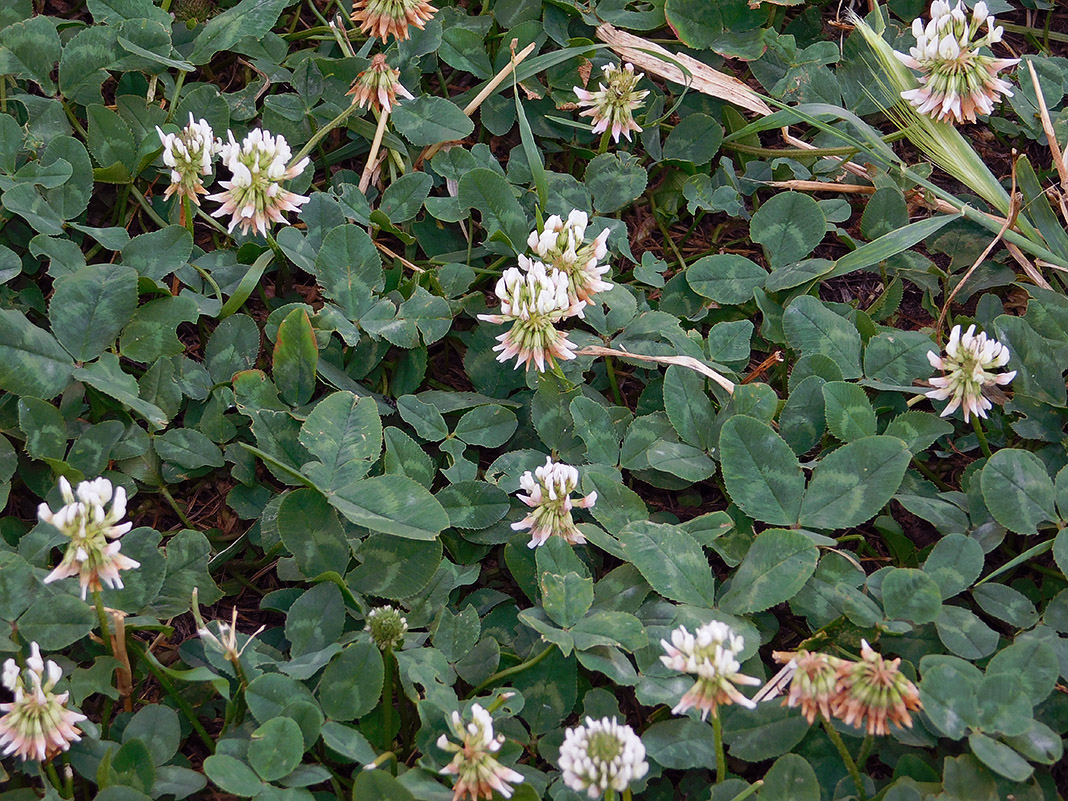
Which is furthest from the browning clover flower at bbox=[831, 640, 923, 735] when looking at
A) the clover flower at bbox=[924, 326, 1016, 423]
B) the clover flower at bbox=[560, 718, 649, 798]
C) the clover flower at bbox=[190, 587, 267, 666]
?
the clover flower at bbox=[190, 587, 267, 666]

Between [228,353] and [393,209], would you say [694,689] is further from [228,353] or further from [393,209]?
[393,209]

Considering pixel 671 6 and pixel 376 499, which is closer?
pixel 376 499

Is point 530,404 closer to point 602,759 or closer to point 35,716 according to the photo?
point 602,759

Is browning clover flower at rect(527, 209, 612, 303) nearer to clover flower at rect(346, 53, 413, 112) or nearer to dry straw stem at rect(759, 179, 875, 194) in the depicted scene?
clover flower at rect(346, 53, 413, 112)

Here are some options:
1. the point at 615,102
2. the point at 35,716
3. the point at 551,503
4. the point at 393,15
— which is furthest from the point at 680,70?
the point at 35,716

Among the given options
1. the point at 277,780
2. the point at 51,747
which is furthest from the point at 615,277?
the point at 51,747
